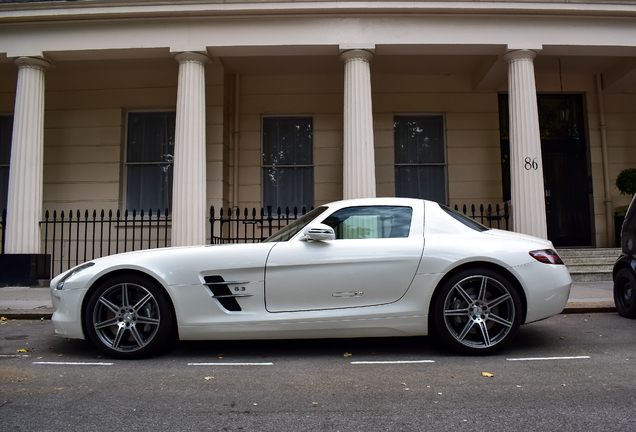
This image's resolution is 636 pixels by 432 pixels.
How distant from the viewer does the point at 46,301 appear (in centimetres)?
726

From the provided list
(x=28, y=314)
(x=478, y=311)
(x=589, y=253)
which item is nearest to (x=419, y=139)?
(x=589, y=253)

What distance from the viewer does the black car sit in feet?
18.3

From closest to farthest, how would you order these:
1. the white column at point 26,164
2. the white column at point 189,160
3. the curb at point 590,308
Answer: the curb at point 590,308 → the white column at point 189,160 → the white column at point 26,164

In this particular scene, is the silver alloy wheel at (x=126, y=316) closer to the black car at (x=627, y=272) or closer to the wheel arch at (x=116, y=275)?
the wheel arch at (x=116, y=275)

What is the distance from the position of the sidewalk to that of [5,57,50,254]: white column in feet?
3.27

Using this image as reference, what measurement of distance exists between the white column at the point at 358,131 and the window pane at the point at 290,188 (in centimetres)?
311

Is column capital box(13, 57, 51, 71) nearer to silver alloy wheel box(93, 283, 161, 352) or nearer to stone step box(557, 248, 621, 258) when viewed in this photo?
silver alloy wheel box(93, 283, 161, 352)

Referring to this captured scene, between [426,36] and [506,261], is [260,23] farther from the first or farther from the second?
[506,261]

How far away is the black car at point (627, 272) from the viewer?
5.59m

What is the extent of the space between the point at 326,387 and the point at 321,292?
2.97ft

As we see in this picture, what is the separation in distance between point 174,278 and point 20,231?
6.45 metres

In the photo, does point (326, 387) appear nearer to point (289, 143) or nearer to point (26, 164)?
point (26, 164)

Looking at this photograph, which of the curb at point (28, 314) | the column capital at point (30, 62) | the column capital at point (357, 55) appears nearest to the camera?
the curb at point (28, 314)

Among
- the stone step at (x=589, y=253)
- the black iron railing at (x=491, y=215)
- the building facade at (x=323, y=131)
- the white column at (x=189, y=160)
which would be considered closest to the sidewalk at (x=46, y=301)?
the stone step at (x=589, y=253)
